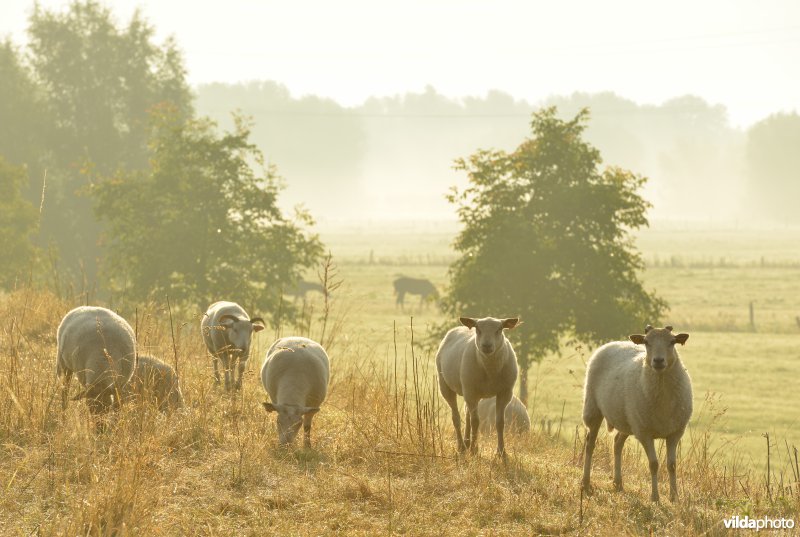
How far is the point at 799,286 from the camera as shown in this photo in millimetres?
51656

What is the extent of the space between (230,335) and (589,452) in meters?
5.29

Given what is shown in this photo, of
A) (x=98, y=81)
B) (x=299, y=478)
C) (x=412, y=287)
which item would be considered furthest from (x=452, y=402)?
(x=98, y=81)

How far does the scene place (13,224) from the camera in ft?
106

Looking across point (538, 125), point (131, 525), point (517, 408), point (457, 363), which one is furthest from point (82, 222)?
point (131, 525)

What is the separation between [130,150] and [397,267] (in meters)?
25.9

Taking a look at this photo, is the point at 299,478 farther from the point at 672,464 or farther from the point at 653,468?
the point at 672,464

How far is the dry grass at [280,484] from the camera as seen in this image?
22.6ft

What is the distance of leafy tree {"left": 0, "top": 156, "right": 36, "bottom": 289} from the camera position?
31.1 meters

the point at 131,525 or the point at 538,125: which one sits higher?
the point at 538,125

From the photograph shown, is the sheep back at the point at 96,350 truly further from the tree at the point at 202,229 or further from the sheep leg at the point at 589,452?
the tree at the point at 202,229

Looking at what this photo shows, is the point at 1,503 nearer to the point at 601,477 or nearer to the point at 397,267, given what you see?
the point at 601,477

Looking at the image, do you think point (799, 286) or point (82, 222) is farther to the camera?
point (799, 286)

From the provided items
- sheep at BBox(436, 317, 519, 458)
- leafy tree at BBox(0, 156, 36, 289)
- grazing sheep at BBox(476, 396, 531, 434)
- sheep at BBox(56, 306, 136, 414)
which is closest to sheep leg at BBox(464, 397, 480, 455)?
sheep at BBox(436, 317, 519, 458)

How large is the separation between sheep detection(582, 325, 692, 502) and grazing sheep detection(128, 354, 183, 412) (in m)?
4.54
